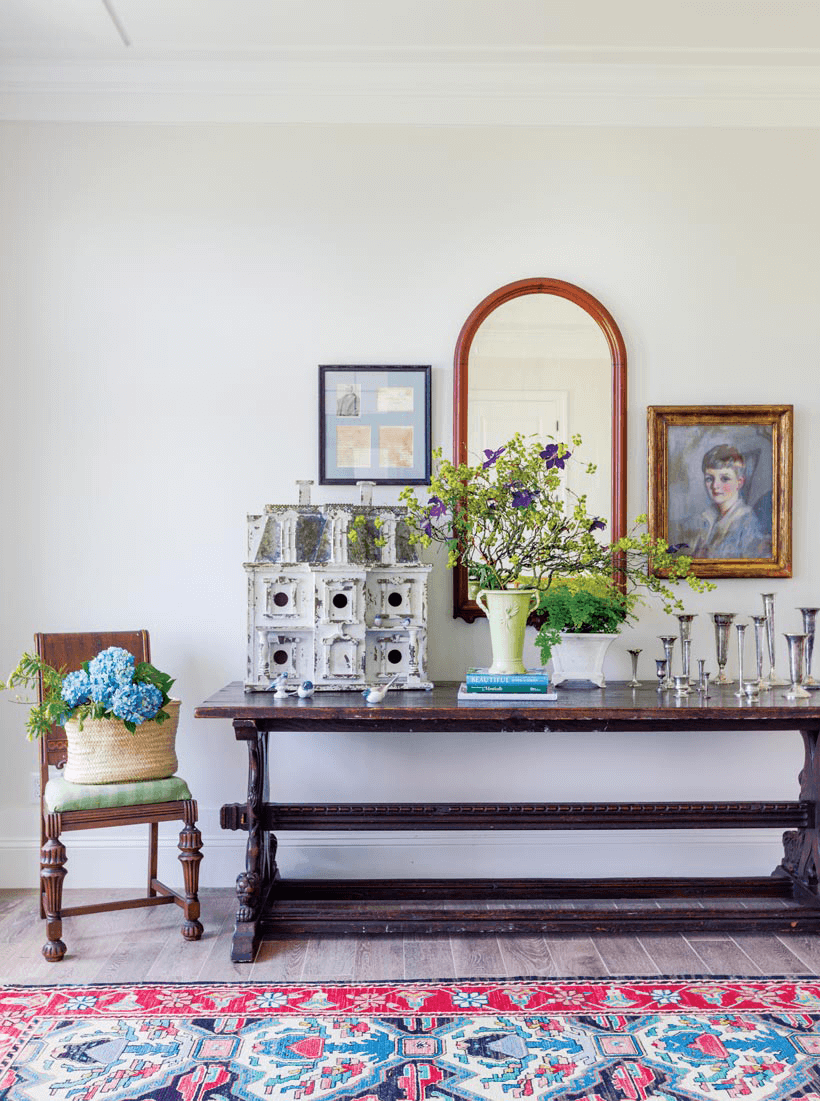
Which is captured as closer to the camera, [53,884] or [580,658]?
[53,884]

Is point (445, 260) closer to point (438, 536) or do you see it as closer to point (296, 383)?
point (296, 383)

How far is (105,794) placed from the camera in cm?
302

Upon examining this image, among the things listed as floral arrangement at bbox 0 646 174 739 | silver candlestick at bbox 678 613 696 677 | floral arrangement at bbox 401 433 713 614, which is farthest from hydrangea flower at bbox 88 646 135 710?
silver candlestick at bbox 678 613 696 677

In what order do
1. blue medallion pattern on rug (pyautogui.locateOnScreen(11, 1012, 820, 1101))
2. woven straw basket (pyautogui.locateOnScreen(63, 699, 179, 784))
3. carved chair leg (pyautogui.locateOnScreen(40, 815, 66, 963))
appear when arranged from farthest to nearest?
woven straw basket (pyautogui.locateOnScreen(63, 699, 179, 784)) < carved chair leg (pyautogui.locateOnScreen(40, 815, 66, 963)) < blue medallion pattern on rug (pyautogui.locateOnScreen(11, 1012, 820, 1101))

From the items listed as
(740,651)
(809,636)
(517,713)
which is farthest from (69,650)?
(809,636)

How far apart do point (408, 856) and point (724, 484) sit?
1.83 meters

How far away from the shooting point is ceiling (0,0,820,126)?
10.6ft

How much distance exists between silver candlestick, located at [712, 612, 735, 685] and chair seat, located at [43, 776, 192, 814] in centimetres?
189

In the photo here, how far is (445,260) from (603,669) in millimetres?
1654

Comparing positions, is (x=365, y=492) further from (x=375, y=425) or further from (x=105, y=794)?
(x=105, y=794)

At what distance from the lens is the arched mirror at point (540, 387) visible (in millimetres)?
3588

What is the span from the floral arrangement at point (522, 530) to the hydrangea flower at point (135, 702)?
40.4 inches

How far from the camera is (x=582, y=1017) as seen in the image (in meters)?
2.56

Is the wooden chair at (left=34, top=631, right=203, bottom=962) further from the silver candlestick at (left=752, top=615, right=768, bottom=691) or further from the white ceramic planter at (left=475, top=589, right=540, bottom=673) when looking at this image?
the silver candlestick at (left=752, top=615, right=768, bottom=691)
